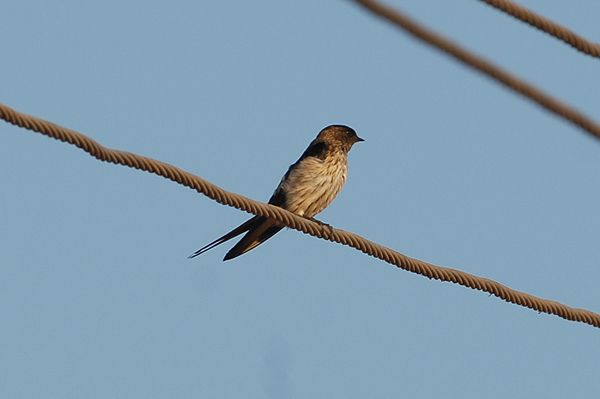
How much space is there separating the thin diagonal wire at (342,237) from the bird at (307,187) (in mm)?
2133

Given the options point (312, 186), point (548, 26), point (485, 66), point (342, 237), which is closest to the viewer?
point (485, 66)

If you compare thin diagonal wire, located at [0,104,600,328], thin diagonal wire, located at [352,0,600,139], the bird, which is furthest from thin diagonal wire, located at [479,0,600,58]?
the bird

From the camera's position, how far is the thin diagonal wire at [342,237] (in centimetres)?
347

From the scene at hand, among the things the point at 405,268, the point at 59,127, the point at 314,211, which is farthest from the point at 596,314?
the point at 314,211

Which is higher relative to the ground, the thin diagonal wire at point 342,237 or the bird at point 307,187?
the thin diagonal wire at point 342,237

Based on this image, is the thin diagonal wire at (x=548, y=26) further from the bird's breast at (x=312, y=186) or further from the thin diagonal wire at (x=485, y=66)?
the bird's breast at (x=312, y=186)

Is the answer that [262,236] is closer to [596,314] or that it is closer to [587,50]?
[596,314]

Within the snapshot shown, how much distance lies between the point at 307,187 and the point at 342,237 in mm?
2714

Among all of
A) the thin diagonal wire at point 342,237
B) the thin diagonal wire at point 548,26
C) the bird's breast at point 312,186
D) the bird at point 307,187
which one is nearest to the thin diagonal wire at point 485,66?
the thin diagonal wire at point 548,26

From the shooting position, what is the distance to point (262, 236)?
7203 millimetres

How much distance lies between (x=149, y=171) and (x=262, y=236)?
145 inches

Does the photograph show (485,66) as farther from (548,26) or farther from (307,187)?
(307,187)

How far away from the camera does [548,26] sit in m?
2.78

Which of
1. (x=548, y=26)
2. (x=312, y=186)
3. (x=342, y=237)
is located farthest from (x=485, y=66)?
(x=312, y=186)
